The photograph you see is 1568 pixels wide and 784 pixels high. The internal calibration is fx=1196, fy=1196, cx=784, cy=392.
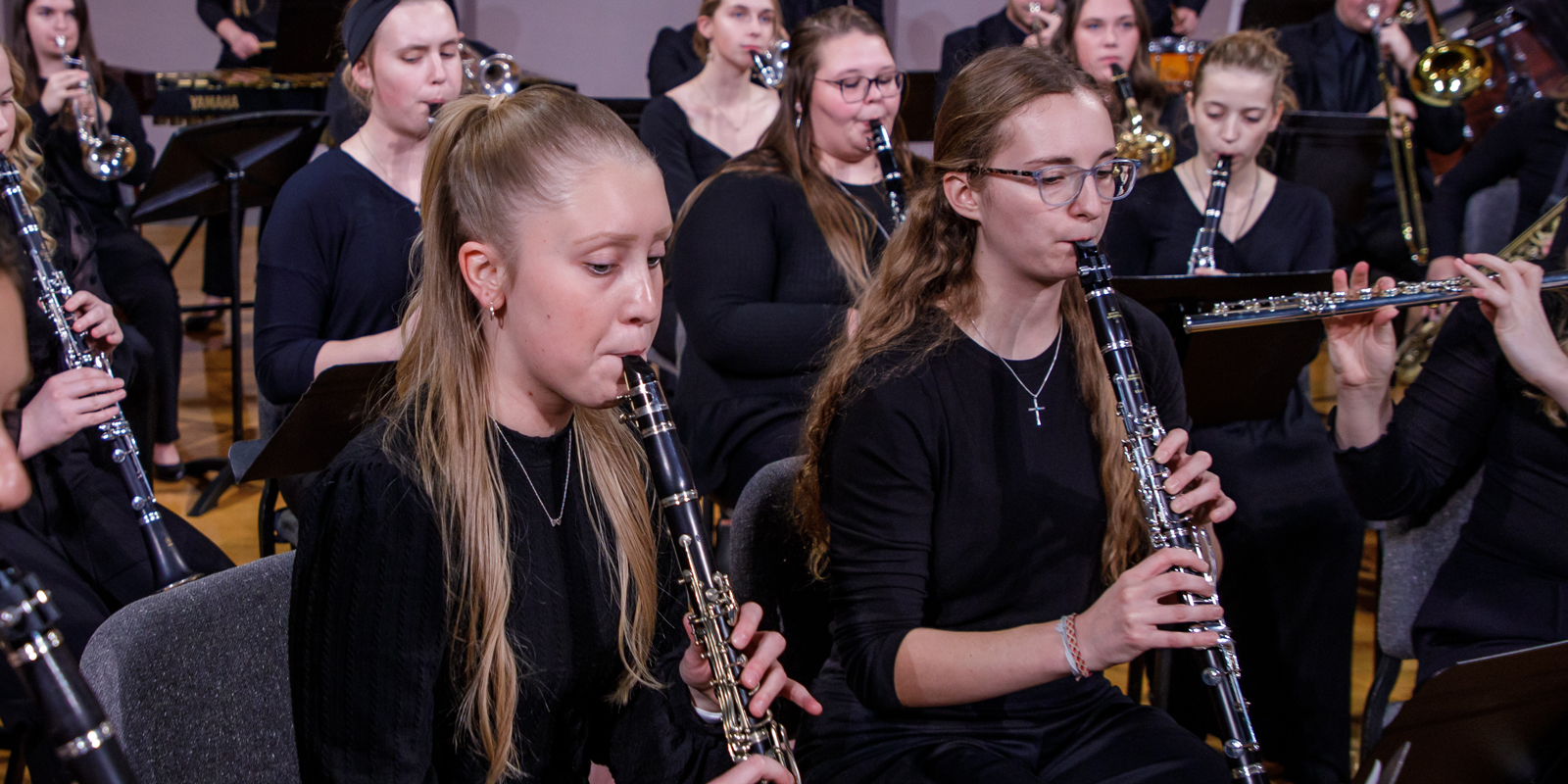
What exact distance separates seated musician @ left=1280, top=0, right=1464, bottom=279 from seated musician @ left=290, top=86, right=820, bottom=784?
12.2 ft

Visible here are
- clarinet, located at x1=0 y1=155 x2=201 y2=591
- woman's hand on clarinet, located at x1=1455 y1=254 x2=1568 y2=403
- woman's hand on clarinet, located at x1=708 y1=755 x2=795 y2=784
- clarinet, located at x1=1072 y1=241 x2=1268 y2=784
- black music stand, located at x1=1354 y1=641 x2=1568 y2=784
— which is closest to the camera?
woman's hand on clarinet, located at x1=708 y1=755 x2=795 y2=784

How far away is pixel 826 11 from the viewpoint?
9.04ft

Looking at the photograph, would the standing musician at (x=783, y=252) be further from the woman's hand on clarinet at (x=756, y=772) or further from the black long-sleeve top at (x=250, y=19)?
the black long-sleeve top at (x=250, y=19)

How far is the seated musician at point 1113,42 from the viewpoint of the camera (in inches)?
138

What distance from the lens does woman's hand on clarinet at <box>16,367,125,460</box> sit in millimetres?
1970

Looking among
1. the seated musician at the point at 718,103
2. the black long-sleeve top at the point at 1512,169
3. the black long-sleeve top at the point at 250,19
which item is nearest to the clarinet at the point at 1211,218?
the black long-sleeve top at the point at 1512,169

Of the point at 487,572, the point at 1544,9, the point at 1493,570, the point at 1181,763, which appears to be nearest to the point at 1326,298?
the point at 1493,570

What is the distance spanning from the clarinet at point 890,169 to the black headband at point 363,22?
1.06m

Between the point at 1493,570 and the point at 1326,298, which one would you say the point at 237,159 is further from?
the point at 1493,570

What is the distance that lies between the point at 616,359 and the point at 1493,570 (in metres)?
1.45

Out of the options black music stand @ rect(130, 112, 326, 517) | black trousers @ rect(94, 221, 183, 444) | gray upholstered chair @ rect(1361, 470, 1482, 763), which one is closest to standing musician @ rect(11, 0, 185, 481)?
black trousers @ rect(94, 221, 183, 444)

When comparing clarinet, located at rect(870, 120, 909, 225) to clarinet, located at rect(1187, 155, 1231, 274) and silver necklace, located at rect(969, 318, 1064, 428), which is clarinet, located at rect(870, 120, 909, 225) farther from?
silver necklace, located at rect(969, 318, 1064, 428)

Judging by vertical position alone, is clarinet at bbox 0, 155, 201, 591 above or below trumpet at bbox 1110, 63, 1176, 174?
below

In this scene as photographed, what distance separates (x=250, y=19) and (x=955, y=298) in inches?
232
